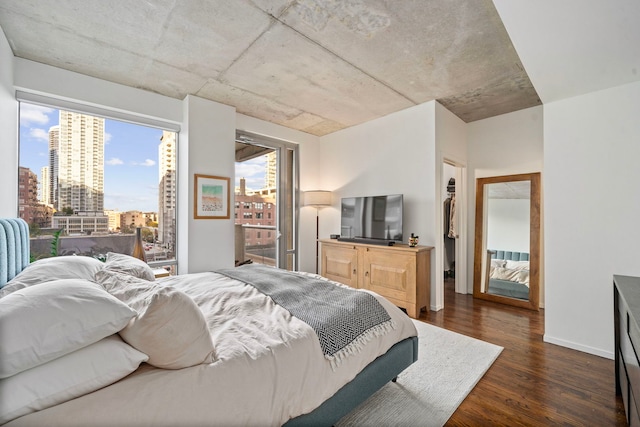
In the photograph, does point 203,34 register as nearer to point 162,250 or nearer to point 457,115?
point 162,250

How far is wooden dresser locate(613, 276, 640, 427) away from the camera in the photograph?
1.35 meters

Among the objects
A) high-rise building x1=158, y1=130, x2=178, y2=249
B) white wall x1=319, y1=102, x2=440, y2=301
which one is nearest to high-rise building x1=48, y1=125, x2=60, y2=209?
high-rise building x1=158, y1=130, x2=178, y2=249

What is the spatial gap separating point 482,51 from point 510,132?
1977mm

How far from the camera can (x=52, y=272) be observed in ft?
5.29

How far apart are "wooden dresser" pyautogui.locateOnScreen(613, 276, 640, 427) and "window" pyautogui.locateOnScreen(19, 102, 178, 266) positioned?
4.28 meters

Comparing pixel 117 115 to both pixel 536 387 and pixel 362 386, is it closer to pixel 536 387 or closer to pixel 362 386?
pixel 362 386

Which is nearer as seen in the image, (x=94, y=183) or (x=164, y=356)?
(x=164, y=356)

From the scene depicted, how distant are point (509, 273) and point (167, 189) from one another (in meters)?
4.93

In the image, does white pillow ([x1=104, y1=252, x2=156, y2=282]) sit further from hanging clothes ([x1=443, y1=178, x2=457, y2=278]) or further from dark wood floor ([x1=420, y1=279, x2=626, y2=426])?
hanging clothes ([x1=443, y1=178, x2=457, y2=278])

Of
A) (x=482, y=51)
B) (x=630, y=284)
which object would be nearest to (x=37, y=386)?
(x=630, y=284)

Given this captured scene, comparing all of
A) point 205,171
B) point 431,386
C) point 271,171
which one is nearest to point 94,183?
point 205,171

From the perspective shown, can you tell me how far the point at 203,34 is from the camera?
243 cm

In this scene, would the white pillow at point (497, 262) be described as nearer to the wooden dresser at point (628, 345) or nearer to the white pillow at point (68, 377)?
the wooden dresser at point (628, 345)

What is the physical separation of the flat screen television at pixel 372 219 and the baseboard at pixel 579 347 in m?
1.83
